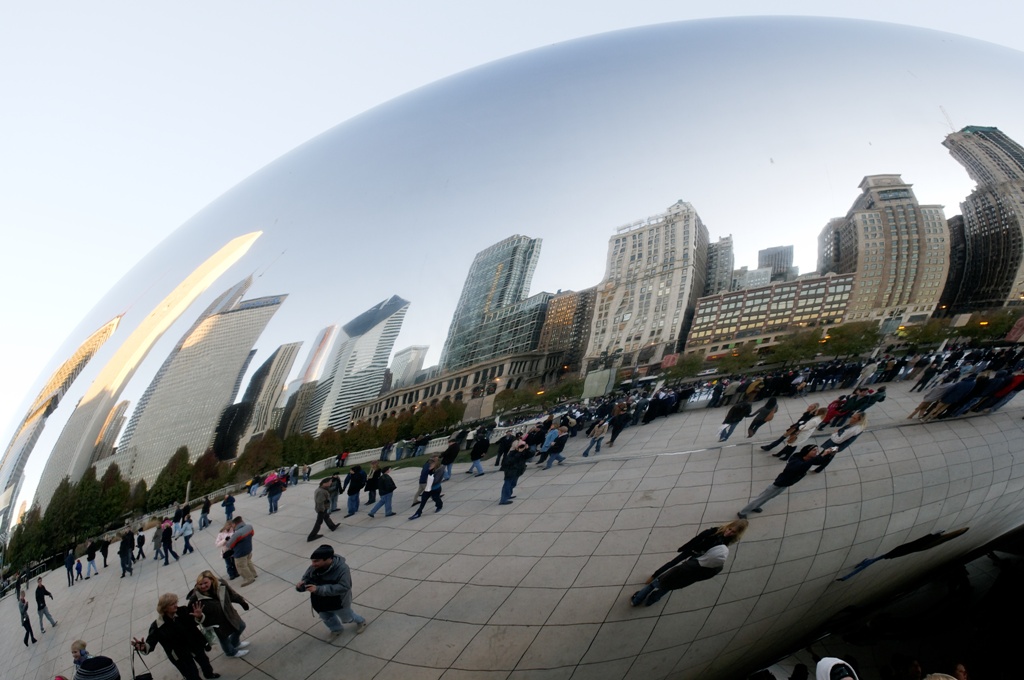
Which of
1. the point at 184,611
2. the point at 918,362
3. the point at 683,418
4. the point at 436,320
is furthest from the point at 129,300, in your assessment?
the point at 918,362

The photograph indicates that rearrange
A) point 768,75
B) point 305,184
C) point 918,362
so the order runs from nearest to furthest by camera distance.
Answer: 1. point 918,362
2. point 768,75
3. point 305,184

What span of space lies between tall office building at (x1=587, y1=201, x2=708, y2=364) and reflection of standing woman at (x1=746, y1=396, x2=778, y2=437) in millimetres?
491

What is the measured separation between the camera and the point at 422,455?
167 cm

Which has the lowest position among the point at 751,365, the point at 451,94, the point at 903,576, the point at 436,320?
the point at 903,576

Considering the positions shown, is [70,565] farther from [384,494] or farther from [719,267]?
[719,267]

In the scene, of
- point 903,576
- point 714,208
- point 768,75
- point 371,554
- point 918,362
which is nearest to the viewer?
point 371,554

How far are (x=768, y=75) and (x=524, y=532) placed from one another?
7.78 ft

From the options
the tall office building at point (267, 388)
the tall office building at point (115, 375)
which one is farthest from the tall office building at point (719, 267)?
the tall office building at point (115, 375)

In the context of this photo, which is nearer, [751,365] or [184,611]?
[184,611]

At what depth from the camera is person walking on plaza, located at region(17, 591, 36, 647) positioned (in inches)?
66.4

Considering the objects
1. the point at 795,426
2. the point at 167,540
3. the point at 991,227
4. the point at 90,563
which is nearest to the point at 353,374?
the point at 167,540

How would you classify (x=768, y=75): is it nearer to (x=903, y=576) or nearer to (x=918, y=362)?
(x=918, y=362)

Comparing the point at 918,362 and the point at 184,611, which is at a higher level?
the point at 918,362

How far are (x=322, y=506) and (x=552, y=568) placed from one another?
87 centimetres
